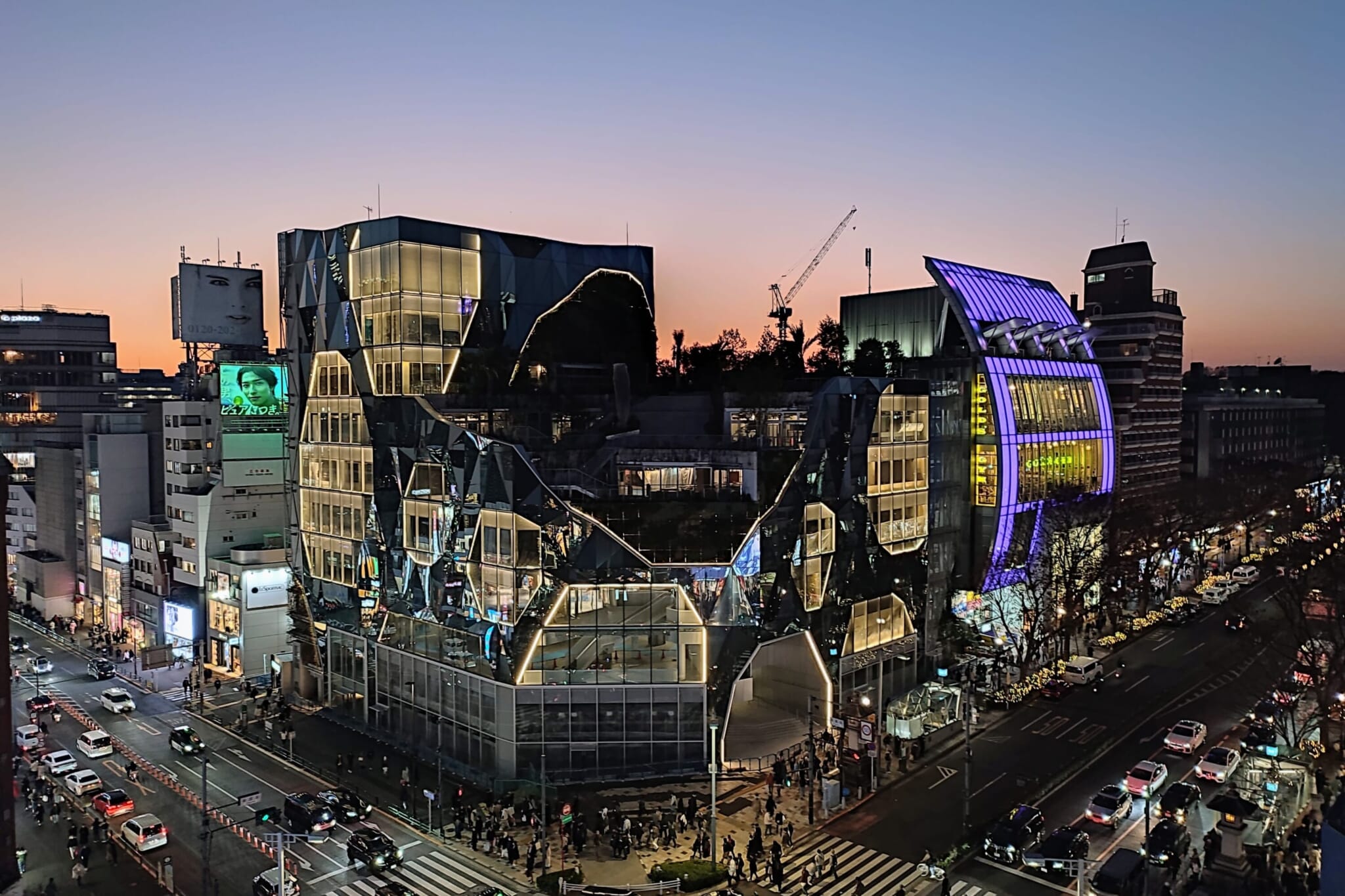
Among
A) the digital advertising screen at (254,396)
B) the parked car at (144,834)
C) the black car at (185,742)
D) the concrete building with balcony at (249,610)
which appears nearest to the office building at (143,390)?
the digital advertising screen at (254,396)

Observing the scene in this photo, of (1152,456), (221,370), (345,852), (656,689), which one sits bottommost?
(345,852)

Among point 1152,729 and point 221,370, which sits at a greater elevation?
point 221,370

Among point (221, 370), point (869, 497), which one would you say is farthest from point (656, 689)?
point (221, 370)

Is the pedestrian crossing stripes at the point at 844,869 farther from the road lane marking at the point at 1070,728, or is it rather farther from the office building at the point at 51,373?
the office building at the point at 51,373

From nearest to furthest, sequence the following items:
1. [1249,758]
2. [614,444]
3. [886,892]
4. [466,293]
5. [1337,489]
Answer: [886,892]
[1249,758]
[614,444]
[466,293]
[1337,489]

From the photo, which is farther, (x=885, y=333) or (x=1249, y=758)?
(x=885, y=333)

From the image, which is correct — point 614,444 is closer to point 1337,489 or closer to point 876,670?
point 876,670

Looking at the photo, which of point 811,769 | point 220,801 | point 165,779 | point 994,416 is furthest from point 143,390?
point 811,769

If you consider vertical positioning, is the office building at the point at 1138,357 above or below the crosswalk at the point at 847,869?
above

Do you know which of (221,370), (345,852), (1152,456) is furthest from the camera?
(1152,456)
